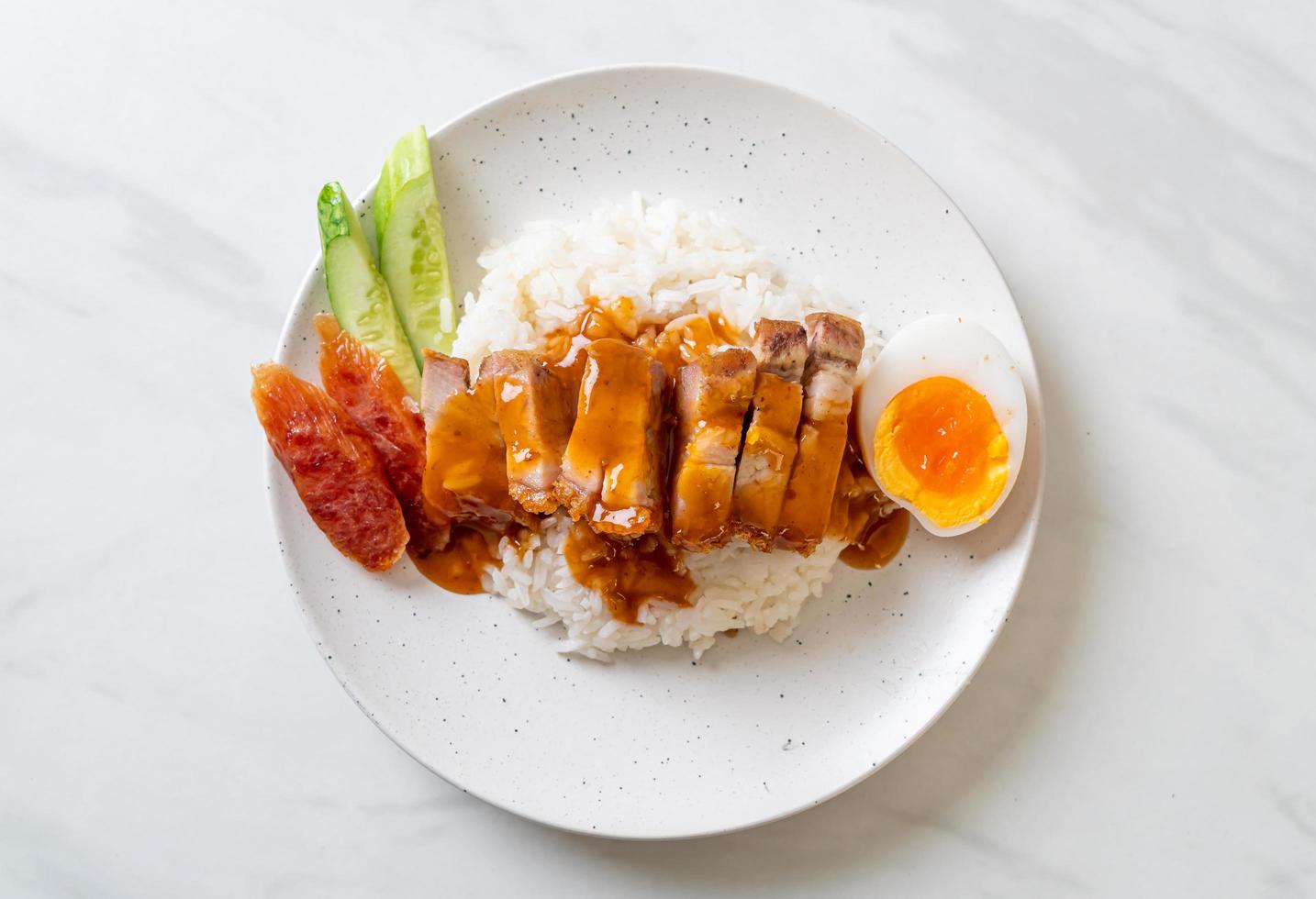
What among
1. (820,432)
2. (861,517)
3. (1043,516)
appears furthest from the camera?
(1043,516)

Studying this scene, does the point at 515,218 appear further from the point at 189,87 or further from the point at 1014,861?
the point at 1014,861

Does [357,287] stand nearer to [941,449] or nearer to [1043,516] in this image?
[941,449]

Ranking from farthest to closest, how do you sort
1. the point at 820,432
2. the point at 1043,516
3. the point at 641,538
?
the point at 1043,516, the point at 641,538, the point at 820,432

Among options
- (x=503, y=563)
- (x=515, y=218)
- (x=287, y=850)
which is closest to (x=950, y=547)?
(x=503, y=563)

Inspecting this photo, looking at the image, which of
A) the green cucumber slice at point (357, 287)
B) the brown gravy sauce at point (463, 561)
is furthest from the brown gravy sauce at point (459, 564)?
the green cucumber slice at point (357, 287)

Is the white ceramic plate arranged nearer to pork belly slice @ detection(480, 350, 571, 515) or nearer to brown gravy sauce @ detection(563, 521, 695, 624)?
brown gravy sauce @ detection(563, 521, 695, 624)

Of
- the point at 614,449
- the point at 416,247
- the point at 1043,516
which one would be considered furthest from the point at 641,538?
the point at 1043,516

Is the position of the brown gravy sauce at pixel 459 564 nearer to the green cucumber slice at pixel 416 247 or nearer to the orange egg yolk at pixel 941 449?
the green cucumber slice at pixel 416 247
